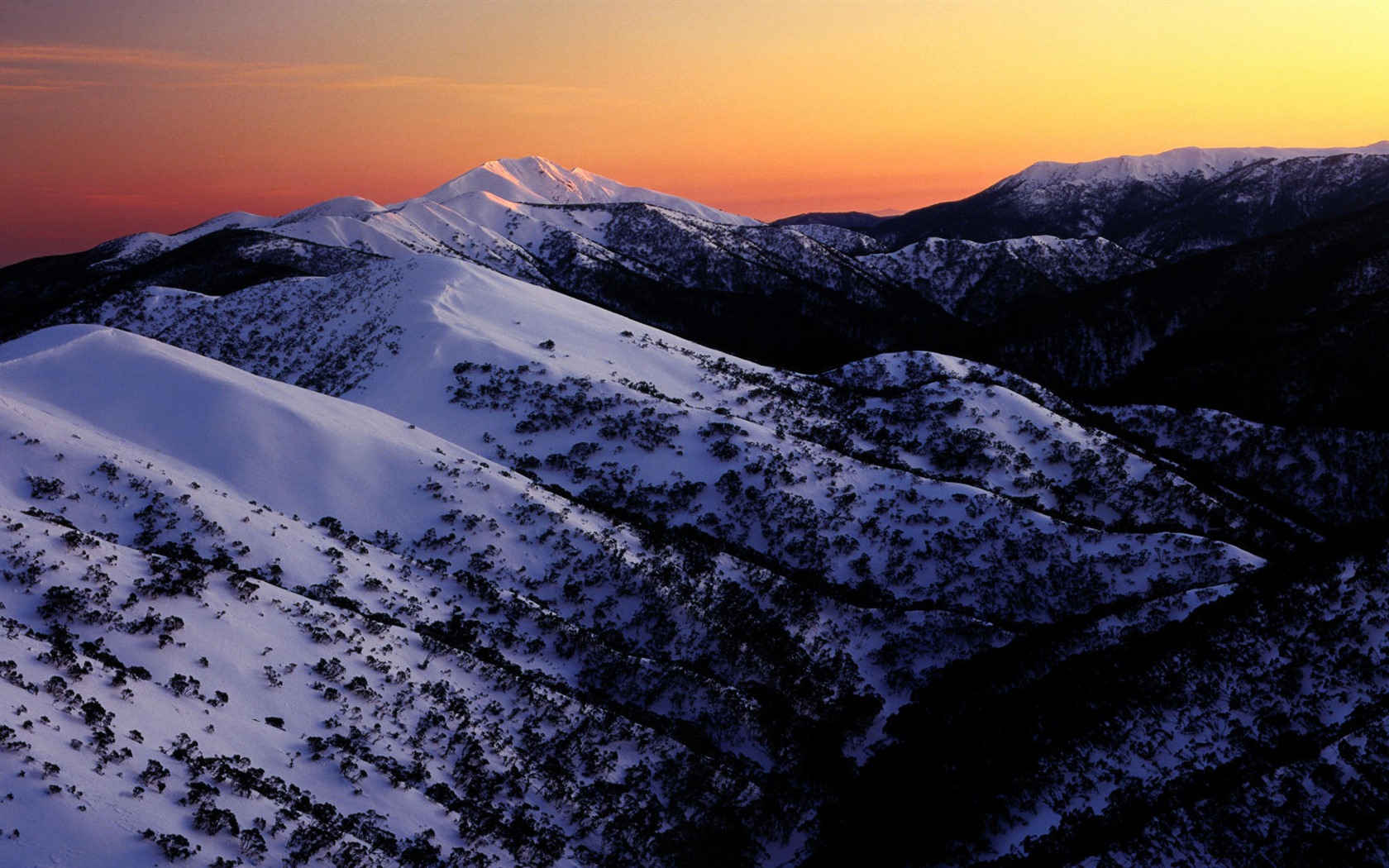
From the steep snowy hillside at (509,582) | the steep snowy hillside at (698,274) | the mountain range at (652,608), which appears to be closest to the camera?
the mountain range at (652,608)

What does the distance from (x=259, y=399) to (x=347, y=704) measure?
90.4ft

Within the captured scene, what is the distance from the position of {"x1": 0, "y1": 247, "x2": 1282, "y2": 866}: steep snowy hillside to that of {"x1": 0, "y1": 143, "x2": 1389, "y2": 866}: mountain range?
176 millimetres

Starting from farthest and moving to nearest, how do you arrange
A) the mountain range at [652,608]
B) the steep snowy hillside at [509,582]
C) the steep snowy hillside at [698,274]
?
the steep snowy hillside at [698,274], the steep snowy hillside at [509,582], the mountain range at [652,608]

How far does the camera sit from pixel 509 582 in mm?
42562

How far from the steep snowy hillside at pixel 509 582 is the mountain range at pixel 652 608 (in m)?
0.18

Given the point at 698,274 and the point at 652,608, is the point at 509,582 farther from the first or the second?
the point at 698,274

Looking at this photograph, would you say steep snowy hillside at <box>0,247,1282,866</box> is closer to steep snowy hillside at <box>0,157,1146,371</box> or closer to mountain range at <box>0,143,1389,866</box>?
mountain range at <box>0,143,1389,866</box>

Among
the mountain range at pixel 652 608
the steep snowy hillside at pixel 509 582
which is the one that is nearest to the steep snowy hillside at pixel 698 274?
the mountain range at pixel 652 608

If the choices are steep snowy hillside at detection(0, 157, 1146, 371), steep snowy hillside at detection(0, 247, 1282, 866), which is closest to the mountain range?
steep snowy hillside at detection(0, 247, 1282, 866)

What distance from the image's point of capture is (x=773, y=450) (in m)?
56.9

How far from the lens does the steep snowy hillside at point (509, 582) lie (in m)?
26.2

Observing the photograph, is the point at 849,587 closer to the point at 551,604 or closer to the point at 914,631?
the point at 914,631

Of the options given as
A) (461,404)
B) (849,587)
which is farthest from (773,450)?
(461,404)

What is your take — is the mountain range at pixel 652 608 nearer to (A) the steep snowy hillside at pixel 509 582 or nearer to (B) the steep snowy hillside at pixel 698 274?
(A) the steep snowy hillside at pixel 509 582
